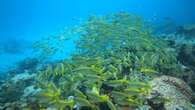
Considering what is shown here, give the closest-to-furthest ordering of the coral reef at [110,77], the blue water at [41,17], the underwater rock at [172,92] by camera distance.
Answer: the coral reef at [110,77] → the underwater rock at [172,92] → the blue water at [41,17]

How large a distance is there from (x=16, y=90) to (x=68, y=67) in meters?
4.96

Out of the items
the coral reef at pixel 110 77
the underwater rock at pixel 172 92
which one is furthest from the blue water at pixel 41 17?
the underwater rock at pixel 172 92

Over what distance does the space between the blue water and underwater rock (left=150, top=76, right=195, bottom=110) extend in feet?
21.2

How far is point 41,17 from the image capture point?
102 metres

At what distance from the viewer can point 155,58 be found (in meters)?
8.58

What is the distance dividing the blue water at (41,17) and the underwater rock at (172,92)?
254 inches

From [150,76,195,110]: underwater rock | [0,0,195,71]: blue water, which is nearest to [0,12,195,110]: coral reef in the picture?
[150,76,195,110]: underwater rock

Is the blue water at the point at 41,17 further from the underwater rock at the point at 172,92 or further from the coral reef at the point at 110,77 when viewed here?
the underwater rock at the point at 172,92

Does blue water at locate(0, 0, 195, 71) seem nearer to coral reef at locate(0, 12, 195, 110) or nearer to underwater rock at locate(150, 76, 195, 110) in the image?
coral reef at locate(0, 12, 195, 110)

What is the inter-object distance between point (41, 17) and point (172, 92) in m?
97.4

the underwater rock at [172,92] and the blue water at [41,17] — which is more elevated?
the blue water at [41,17]

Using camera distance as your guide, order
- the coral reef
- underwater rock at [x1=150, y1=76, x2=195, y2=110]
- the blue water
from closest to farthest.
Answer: the coral reef
underwater rock at [x1=150, y1=76, x2=195, y2=110]
the blue water

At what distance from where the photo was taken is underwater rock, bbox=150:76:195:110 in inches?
273

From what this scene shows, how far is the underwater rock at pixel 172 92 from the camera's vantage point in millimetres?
6932
